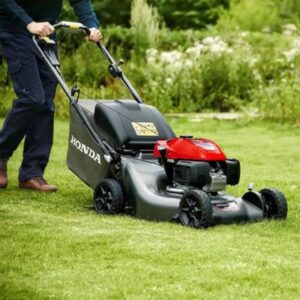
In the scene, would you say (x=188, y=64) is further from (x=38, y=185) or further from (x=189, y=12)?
(x=189, y=12)

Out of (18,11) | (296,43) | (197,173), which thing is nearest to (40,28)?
(18,11)

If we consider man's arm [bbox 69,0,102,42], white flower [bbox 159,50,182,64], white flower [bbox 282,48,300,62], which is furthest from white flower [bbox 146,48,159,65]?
man's arm [bbox 69,0,102,42]

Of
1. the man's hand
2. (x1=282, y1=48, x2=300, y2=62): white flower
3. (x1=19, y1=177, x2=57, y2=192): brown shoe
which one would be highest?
the man's hand

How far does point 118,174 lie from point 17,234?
91 cm

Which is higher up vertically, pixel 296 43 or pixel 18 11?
pixel 18 11

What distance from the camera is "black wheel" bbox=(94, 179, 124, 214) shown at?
16.5ft

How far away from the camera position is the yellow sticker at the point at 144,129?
206 inches

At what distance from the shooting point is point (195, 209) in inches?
183

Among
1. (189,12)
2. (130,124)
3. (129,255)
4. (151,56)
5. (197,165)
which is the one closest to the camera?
(129,255)

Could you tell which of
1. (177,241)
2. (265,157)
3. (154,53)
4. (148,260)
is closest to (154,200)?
(177,241)

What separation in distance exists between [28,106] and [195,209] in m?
1.45

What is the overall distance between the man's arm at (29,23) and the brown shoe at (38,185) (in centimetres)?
97

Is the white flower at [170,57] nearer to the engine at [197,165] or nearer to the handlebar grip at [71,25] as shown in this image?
the handlebar grip at [71,25]

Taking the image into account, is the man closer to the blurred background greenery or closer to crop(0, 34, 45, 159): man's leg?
crop(0, 34, 45, 159): man's leg
